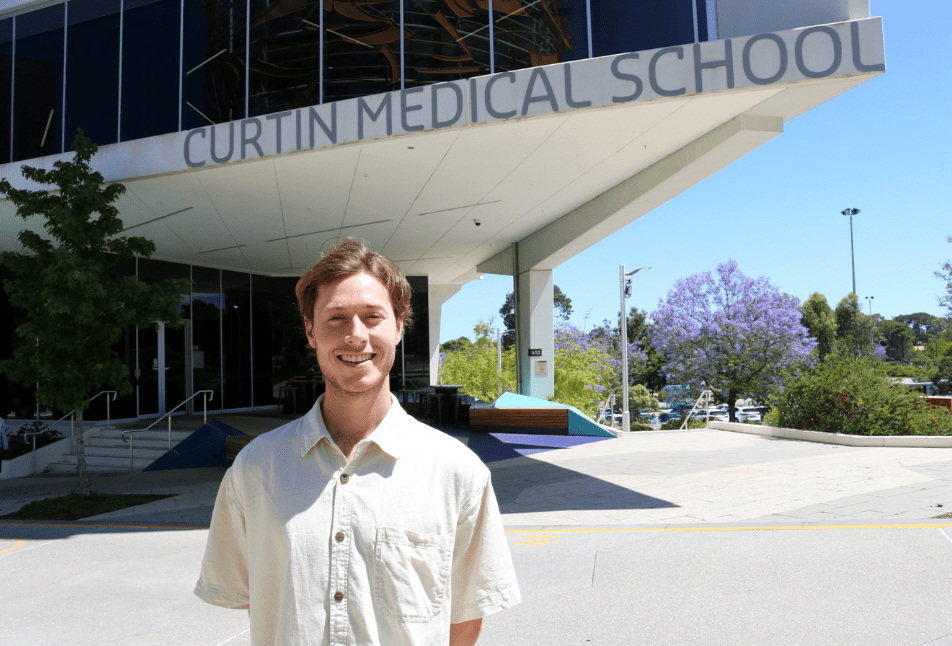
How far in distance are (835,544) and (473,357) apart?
81.1 ft

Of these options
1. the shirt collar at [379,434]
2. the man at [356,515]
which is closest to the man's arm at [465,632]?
the man at [356,515]

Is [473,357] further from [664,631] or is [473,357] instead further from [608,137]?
[664,631]

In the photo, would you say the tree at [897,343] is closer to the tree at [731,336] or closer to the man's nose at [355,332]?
the tree at [731,336]

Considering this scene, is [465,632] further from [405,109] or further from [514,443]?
[514,443]

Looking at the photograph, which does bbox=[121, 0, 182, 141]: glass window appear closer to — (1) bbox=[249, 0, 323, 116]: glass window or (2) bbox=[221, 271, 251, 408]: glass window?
(1) bbox=[249, 0, 323, 116]: glass window

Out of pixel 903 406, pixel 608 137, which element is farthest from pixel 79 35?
pixel 903 406

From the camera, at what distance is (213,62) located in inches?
549

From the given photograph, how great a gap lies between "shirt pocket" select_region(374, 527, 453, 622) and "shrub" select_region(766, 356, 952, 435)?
15.1 m

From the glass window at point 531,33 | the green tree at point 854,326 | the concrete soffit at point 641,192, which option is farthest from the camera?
the green tree at point 854,326

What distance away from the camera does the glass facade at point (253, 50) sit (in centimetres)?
1237

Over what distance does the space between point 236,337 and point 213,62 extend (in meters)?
10.6

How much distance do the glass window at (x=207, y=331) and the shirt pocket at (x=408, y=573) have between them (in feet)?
68.1

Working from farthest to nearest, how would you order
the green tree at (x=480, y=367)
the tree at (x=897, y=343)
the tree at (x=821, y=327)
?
1. the tree at (x=897, y=343)
2. the tree at (x=821, y=327)
3. the green tree at (x=480, y=367)

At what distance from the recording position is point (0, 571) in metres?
7.02
